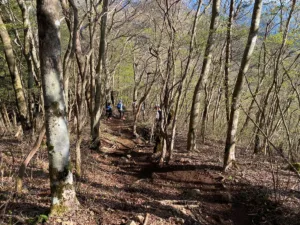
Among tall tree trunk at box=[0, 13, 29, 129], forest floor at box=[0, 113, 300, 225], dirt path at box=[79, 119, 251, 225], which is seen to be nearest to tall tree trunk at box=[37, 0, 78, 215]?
forest floor at box=[0, 113, 300, 225]

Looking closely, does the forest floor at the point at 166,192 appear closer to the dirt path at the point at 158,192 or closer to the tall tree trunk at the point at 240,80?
the dirt path at the point at 158,192

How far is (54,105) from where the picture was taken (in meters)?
3.81

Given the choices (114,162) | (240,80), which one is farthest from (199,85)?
(114,162)

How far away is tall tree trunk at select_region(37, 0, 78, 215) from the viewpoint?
365 centimetres

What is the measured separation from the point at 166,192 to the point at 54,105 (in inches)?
187

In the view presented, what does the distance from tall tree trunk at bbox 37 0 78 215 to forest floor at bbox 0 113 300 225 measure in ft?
1.81

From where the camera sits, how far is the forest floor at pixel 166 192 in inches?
Result: 194

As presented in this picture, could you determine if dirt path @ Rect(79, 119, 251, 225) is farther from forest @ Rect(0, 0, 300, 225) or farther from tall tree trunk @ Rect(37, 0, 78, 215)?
tall tree trunk @ Rect(37, 0, 78, 215)

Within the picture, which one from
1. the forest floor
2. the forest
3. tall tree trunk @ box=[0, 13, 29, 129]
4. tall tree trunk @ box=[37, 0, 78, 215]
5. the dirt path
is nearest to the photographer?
tall tree trunk @ box=[37, 0, 78, 215]

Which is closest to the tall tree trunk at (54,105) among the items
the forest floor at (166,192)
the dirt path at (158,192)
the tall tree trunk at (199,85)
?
the forest floor at (166,192)

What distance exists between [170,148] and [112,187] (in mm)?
2815

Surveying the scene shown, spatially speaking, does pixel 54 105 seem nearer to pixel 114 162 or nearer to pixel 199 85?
pixel 114 162

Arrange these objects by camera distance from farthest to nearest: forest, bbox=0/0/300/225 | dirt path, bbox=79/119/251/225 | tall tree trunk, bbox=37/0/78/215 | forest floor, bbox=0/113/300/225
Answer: dirt path, bbox=79/119/251/225
forest floor, bbox=0/113/300/225
forest, bbox=0/0/300/225
tall tree trunk, bbox=37/0/78/215

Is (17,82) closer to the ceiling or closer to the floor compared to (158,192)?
closer to the ceiling
